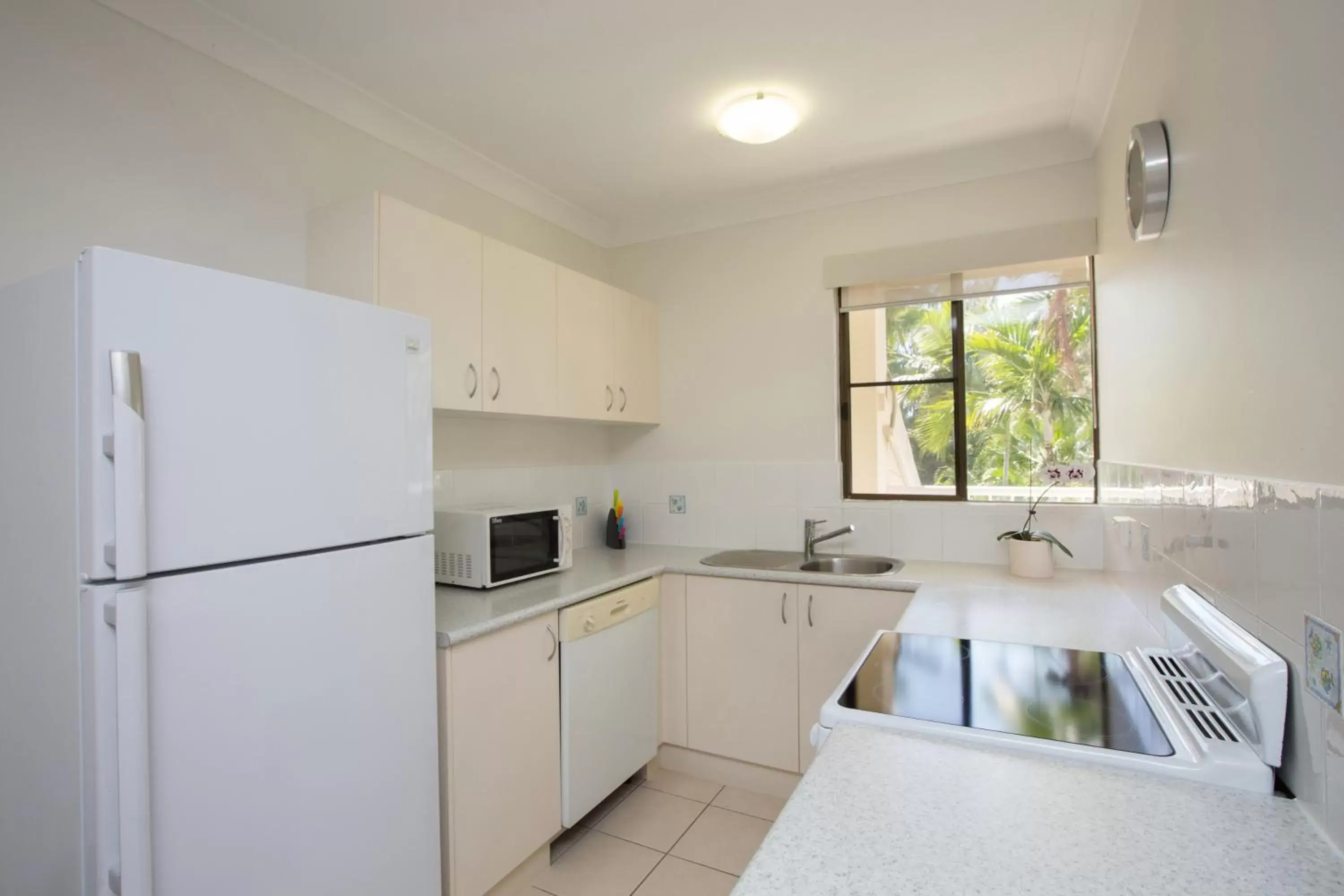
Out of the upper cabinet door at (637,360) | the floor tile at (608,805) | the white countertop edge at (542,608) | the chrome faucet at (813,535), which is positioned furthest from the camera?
the upper cabinet door at (637,360)

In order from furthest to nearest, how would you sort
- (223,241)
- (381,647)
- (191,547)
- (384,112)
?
(384,112), (223,241), (381,647), (191,547)

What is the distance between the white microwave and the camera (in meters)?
2.22

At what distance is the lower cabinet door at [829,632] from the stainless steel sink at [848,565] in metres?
0.35

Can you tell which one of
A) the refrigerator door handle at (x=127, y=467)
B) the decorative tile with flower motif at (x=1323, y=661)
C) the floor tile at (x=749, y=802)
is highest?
the refrigerator door handle at (x=127, y=467)

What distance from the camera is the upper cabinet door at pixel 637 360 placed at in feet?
10.3

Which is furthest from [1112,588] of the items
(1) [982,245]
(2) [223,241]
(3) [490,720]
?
(2) [223,241]

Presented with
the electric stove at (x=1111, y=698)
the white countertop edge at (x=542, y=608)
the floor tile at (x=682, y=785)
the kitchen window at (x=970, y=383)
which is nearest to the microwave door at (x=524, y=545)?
the white countertop edge at (x=542, y=608)

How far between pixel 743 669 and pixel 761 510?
0.80 meters

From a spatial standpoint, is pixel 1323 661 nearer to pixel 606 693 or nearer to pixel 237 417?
pixel 237 417

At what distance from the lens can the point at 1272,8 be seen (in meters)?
0.95

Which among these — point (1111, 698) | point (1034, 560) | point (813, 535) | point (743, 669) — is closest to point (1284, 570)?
point (1111, 698)

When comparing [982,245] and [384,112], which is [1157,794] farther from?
[384,112]

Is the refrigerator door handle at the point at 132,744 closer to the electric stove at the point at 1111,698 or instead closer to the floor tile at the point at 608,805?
the electric stove at the point at 1111,698

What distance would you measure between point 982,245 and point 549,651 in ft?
7.48
